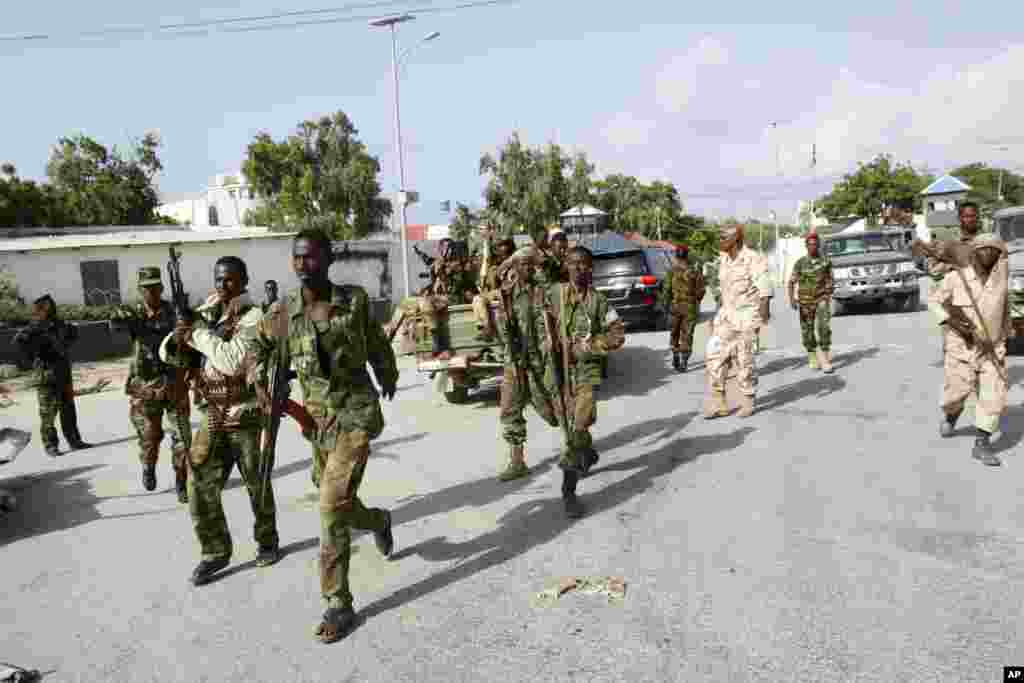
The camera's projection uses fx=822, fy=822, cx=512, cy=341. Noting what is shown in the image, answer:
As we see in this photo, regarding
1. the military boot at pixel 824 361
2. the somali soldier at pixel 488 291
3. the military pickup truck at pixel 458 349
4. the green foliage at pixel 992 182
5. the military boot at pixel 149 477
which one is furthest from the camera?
the green foliage at pixel 992 182

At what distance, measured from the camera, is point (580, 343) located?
18.8 ft

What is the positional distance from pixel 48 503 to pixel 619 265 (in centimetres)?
1041

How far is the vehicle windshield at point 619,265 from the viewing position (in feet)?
48.7

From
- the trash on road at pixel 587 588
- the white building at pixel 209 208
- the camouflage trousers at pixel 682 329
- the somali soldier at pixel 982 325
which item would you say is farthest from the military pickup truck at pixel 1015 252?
the white building at pixel 209 208

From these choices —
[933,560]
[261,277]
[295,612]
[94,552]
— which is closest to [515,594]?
[295,612]

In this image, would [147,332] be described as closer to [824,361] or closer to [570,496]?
[570,496]

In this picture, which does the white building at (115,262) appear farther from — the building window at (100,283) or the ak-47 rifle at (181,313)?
the ak-47 rifle at (181,313)

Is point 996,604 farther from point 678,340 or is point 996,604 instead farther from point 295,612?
point 678,340

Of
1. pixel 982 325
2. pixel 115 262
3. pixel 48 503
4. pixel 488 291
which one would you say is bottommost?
pixel 48 503

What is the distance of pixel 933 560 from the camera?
4.17 m

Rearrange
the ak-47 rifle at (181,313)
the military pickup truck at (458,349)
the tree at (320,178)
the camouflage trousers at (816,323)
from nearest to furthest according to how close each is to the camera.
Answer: the ak-47 rifle at (181,313) → the military pickup truck at (458,349) → the camouflage trousers at (816,323) → the tree at (320,178)

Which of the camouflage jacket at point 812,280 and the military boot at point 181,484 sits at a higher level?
the camouflage jacket at point 812,280

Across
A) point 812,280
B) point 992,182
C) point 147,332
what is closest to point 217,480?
point 147,332

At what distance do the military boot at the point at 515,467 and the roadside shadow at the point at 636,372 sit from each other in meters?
3.35
